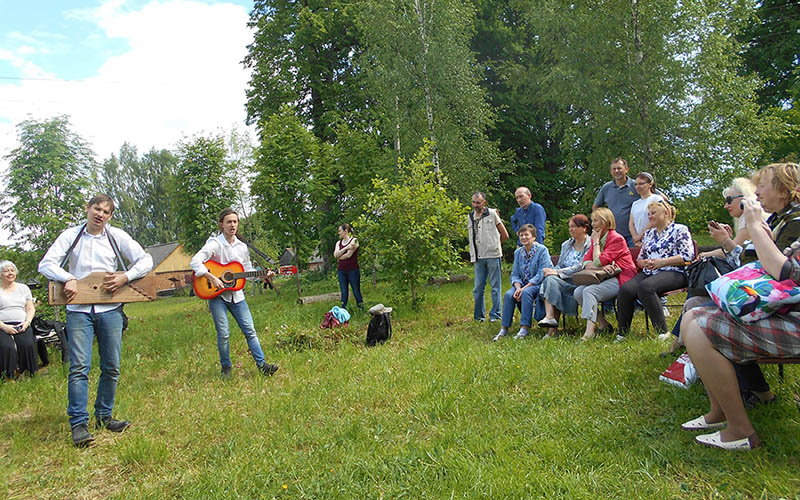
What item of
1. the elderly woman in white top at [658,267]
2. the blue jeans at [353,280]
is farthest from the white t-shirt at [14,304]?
the elderly woman in white top at [658,267]

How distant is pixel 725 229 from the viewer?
164 inches

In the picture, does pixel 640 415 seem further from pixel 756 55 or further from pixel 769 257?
pixel 756 55

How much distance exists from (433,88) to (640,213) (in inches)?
369

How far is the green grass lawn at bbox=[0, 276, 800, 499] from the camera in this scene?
2.73 meters

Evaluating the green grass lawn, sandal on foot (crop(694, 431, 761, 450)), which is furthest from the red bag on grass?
sandal on foot (crop(694, 431, 761, 450))

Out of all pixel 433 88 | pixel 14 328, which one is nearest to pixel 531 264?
pixel 14 328

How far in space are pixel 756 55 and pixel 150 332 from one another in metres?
24.8

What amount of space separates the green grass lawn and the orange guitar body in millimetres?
1031

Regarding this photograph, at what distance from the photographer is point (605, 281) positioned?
221 inches

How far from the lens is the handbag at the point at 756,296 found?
2582 millimetres

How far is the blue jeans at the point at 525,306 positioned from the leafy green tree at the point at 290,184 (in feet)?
23.4

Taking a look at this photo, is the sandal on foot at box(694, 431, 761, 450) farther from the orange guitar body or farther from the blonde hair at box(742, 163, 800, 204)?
the orange guitar body

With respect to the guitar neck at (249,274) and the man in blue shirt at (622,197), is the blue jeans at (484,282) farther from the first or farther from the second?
the guitar neck at (249,274)

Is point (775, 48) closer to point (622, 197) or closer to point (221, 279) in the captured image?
point (622, 197)
